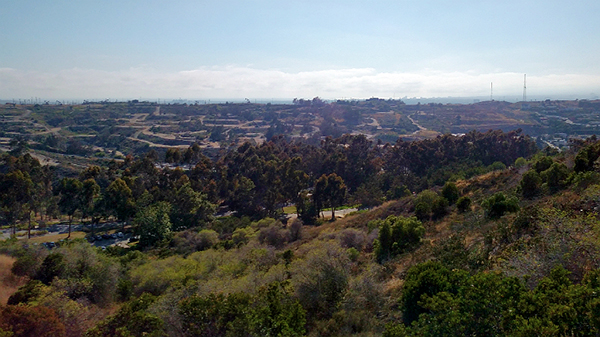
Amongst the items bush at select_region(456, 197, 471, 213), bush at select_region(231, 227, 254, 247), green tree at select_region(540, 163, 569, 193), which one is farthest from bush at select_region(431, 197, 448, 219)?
bush at select_region(231, 227, 254, 247)

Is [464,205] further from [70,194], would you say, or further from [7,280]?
[70,194]

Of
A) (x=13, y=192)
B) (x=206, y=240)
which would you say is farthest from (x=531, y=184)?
(x=13, y=192)

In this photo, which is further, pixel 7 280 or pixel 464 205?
pixel 464 205

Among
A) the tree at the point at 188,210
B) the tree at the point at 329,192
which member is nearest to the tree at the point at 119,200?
the tree at the point at 188,210

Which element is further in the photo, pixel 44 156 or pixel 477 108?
pixel 477 108

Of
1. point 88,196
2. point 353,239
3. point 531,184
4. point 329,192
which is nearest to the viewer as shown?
point 531,184

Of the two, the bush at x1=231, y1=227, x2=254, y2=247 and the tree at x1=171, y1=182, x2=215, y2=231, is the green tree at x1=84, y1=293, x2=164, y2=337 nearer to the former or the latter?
the bush at x1=231, y1=227, x2=254, y2=247

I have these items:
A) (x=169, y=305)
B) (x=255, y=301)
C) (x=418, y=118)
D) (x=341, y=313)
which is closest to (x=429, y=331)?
(x=341, y=313)

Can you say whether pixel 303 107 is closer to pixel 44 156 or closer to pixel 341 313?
pixel 44 156
